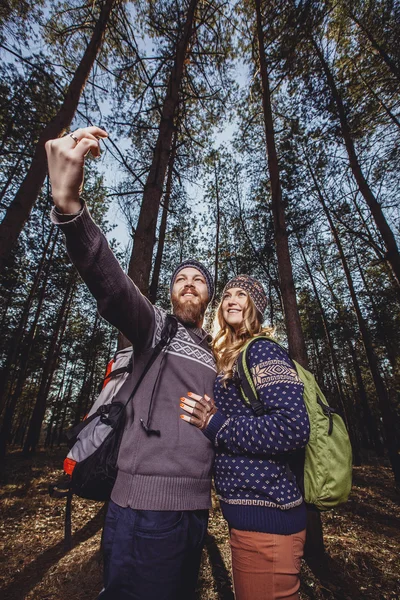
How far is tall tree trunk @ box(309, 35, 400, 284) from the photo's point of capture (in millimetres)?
7203

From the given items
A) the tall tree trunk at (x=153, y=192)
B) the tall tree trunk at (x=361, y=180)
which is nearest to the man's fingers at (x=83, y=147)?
the tall tree trunk at (x=153, y=192)

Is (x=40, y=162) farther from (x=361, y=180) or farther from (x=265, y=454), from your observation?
(x=361, y=180)

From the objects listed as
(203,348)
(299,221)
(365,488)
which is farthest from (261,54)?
(365,488)

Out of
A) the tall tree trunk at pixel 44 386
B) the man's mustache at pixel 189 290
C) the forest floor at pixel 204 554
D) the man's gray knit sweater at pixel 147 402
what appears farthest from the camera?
the tall tree trunk at pixel 44 386

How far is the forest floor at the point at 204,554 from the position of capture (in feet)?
12.4

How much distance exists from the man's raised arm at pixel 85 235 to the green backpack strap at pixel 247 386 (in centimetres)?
70

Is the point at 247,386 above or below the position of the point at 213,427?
above

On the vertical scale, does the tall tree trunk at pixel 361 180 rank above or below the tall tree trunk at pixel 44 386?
above

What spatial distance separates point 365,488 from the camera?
966cm

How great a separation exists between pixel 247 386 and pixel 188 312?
70 cm

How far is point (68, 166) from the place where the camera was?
1.12m

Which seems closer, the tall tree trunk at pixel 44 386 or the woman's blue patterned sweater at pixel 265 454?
the woman's blue patterned sweater at pixel 265 454

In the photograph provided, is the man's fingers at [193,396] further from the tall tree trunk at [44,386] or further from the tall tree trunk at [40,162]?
the tall tree trunk at [44,386]

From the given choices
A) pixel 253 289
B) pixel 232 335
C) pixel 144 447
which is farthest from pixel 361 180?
pixel 144 447
